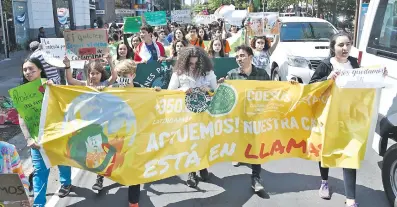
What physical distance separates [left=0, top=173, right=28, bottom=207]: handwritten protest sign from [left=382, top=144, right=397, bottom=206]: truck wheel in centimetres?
336

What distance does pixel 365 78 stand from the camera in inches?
156

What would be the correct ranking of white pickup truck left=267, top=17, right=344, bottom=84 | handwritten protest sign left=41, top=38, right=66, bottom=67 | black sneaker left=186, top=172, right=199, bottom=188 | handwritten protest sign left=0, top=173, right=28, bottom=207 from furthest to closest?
white pickup truck left=267, top=17, right=344, bottom=84, handwritten protest sign left=41, top=38, right=66, bottom=67, black sneaker left=186, top=172, right=199, bottom=188, handwritten protest sign left=0, top=173, right=28, bottom=207

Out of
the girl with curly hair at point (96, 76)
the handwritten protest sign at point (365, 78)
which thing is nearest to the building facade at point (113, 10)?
the girl with curly hair at point (96, 76)

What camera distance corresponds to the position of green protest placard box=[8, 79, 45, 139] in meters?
4.00

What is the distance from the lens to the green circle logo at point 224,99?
4.33 meters

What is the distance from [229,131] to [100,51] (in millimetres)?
2145

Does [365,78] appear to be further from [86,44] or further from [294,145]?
[86,44]

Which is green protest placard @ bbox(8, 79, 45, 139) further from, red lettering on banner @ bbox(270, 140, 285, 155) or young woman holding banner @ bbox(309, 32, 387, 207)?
young woman holding banner @ bbox(309, 32, 387, 207)

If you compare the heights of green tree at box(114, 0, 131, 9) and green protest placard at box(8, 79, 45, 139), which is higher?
green tree at box(114, 0, 131, 9)

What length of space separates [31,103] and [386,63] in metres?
3.64

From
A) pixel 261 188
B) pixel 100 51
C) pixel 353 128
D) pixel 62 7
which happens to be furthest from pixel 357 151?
pixel 62 7

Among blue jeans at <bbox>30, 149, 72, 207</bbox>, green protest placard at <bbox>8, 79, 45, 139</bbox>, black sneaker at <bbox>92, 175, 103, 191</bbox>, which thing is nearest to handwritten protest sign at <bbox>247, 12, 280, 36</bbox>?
black sneaker at <bbox>92, 175, 103, 191</bbox>

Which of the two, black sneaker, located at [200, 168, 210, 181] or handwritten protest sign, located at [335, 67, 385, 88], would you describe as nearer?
handwritten protest sign, located at [335, 67, 385, 88]

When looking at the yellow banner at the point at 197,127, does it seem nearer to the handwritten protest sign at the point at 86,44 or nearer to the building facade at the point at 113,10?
the handwritten protest sign at the point at 86,44
